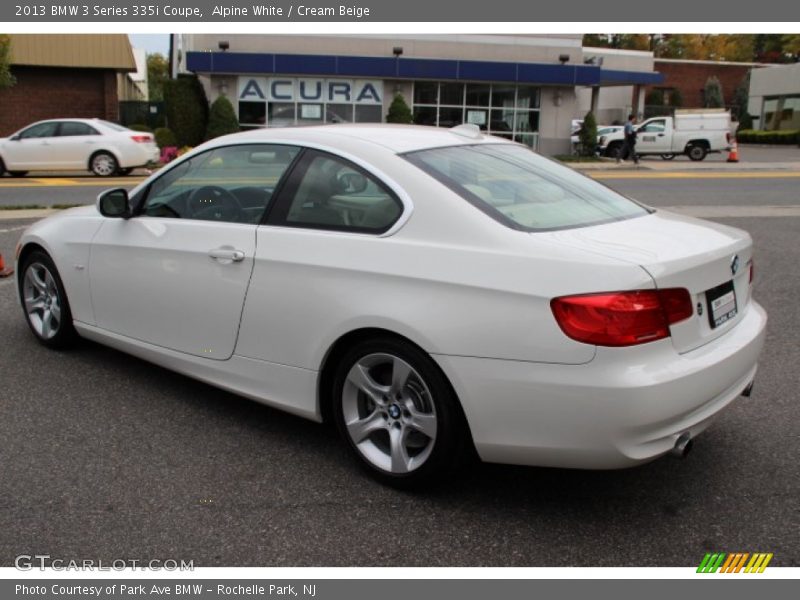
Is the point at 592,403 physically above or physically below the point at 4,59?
below

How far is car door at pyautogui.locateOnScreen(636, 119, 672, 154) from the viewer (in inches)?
1246

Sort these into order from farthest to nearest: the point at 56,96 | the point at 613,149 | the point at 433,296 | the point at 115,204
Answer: the point at 613,149
the point at 56,96
the point at 115,204
the point at 433,296

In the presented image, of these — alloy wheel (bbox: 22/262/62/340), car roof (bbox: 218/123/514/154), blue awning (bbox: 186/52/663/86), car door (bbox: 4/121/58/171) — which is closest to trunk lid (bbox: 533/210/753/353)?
car roof (bbox: 218/123/514/154)

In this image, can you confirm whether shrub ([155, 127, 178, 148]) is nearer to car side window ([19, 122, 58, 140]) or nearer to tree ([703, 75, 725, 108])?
car side window ([19, 122, 58, 140])

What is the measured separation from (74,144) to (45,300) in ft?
56.0

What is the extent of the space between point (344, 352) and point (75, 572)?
55.9 inches

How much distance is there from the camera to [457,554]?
320 cm

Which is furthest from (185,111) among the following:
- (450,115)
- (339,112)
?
(450,115)

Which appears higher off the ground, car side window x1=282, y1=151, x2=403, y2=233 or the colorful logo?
car side window x1=282, y1=151, x2=403, y2=233

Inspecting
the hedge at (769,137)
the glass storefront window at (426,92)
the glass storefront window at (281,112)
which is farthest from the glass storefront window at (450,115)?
the hedge at (769,137)

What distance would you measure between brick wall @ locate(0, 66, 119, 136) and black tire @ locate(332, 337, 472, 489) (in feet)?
108

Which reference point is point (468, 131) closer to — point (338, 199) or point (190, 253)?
point (338, 199)

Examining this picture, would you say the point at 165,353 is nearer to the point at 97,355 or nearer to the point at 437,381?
the point at 97,355

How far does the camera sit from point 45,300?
5.62 meters
